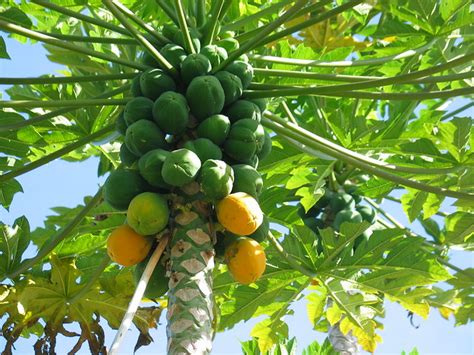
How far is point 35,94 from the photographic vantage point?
4.41 meters

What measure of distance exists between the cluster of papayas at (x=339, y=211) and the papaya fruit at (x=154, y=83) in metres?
1.95

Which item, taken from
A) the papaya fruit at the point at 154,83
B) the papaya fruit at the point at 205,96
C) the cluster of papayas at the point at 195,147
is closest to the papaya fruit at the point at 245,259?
the cluster of papayas at the point at 195,147

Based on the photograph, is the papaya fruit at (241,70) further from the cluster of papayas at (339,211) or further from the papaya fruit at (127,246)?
the cluster of papayas at (339,211)

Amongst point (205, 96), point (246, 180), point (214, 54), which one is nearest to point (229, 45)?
point (214, 54)

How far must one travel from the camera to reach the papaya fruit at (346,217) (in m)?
4.31

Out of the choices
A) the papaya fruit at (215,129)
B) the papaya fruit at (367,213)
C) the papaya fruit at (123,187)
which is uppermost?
the papaya fruit at (215,129)

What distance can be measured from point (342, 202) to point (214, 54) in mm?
1903

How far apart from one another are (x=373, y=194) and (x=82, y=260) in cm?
172

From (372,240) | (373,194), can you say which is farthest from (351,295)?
(373,194)

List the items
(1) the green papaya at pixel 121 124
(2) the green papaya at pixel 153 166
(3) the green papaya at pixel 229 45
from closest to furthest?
1. (2) the green papaya at pixel 153 166
2. (1) the green papaya at pixel 121 124
3. (3) the green papaya at pixel 229 45

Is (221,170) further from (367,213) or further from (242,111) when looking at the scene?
(367,213)

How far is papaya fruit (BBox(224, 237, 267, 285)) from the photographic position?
234cm

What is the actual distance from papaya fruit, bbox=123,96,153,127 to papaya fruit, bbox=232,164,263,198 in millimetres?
387

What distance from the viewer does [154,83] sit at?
266 centimetres
